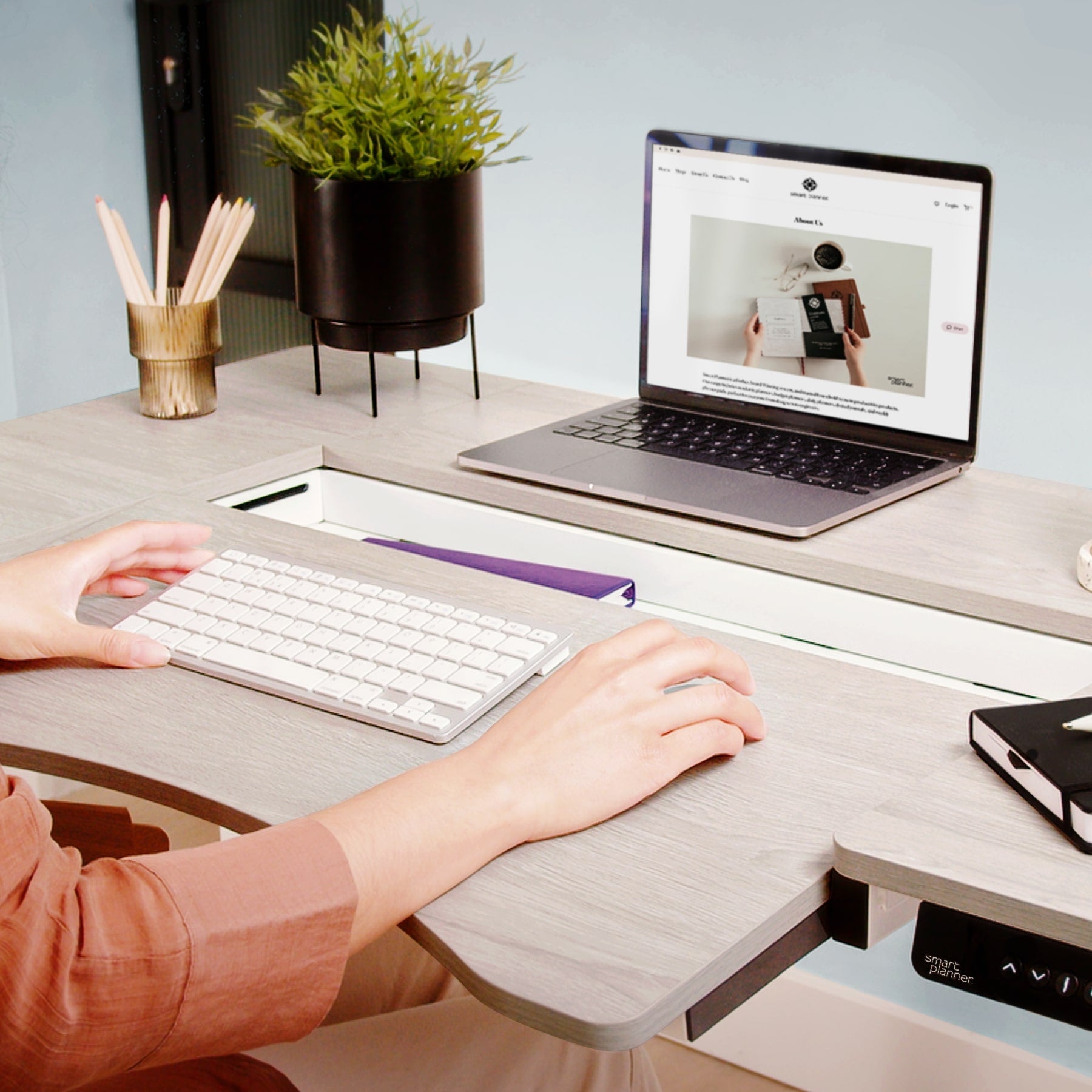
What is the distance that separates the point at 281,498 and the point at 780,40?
94 cm

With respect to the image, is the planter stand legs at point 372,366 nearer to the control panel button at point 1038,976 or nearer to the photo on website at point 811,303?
the photo on website at point 811,303

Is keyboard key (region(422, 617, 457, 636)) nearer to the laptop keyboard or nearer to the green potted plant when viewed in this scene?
the laptop keyboard

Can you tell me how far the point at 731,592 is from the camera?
3.82ft

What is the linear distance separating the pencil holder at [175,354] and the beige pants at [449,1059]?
0.76 m

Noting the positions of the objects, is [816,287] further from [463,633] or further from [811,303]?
[463,633]

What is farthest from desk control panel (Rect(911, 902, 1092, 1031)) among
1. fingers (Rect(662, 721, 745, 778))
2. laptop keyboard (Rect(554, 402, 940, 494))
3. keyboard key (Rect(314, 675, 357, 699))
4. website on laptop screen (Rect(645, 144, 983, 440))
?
website on laptop screen (Rect(645, 144, 983, 440))

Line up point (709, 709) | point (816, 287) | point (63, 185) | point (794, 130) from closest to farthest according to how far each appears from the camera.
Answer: point (709, 709) → point (816, 287) → point (794, 130) → point (63, 185)

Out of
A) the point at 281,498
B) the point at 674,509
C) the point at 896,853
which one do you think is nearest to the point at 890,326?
the point at 674,509

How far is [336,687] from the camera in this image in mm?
859

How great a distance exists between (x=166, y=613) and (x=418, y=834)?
1.19 ft

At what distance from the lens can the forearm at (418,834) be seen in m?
0.66

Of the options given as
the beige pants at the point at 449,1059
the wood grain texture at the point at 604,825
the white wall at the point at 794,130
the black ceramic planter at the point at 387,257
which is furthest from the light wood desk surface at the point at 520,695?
the white wall at the point at 794,130

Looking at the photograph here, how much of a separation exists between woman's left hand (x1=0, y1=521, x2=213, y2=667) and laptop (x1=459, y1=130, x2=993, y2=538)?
0.36 m

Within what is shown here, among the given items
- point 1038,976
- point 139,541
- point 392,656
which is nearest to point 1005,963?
point 1038,976
